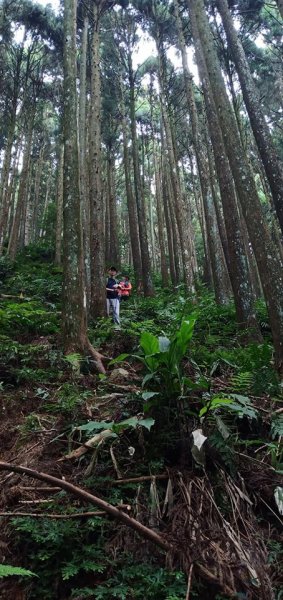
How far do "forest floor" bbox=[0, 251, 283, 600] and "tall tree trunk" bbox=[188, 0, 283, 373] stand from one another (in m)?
1.65

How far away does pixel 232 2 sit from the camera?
1379 centimetres

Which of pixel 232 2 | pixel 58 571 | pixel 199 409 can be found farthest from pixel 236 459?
pixel 232 2

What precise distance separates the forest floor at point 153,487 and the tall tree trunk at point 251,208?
1654 millimetres

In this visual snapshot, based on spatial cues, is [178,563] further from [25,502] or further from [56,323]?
[56,323]

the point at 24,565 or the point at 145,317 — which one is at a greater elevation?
the point at 145,317

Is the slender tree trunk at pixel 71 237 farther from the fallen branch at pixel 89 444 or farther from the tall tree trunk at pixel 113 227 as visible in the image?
the tall tree trunk at pixel 113 227

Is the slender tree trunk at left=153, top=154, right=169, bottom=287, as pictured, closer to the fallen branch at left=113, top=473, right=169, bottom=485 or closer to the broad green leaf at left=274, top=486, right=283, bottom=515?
the fallen branch at left=113, top=473, right=169, bottom=485

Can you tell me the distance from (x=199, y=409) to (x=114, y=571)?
1218 millimetres

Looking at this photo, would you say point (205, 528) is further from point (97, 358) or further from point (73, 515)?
point (97, 358)

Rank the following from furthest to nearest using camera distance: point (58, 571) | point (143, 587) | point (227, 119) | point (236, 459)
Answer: point (227, 119)
point (236, 459)
point (58, 571)
point (143, 587)

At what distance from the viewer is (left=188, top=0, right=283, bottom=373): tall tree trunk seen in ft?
17.5

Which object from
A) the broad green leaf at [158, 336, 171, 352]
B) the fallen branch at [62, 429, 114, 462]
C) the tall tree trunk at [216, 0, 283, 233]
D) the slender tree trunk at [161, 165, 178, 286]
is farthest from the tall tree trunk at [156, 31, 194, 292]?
the fallen branch at [62, 429, 114, 462]

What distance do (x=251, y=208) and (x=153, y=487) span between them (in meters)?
4.88

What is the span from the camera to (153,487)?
2.34 meters
